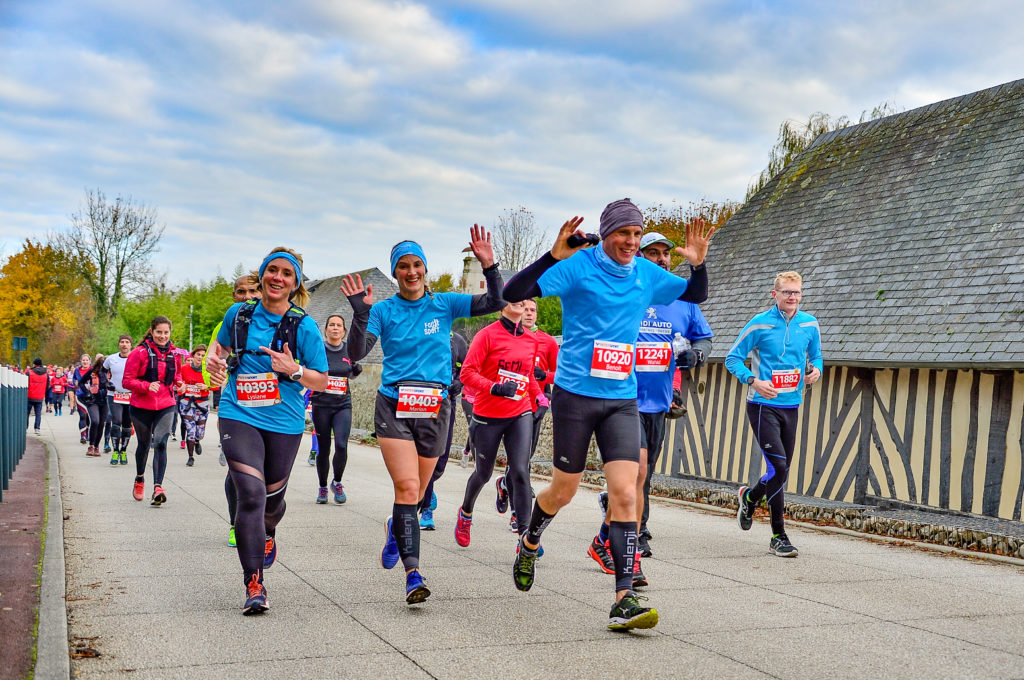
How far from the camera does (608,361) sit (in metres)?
5.54

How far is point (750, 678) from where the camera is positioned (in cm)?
436

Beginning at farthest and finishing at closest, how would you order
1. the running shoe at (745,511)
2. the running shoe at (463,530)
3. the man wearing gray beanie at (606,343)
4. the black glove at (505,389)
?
the running shoe at (745,511)
the running shoe at (463,530)
the black glove at (505,389)
the man wearing gray beanie at (606,343)

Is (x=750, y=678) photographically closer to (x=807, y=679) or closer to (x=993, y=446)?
(x=807, y=679)

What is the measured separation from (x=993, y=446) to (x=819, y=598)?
613cm

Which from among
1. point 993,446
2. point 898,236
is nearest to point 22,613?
point 993,446

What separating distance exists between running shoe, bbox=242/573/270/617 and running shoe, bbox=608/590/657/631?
1840 mm

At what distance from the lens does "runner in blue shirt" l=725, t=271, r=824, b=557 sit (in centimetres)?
828

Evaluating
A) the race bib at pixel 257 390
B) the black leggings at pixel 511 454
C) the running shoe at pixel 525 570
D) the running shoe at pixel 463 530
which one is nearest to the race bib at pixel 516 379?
the black leggings at pixel 511 454

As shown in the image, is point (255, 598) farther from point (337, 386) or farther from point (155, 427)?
point (155, 427)

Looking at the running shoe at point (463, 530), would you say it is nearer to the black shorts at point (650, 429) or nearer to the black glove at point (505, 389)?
the black glove at point (505, 389)

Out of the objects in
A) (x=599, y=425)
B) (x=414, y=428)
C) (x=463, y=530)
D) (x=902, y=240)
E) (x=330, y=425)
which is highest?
(x=902, y=240)

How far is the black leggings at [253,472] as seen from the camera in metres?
5.54

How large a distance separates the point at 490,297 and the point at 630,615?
2.04 metres

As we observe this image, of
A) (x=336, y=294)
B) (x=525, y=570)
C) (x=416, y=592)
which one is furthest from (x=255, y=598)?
(x=336, y=294)
